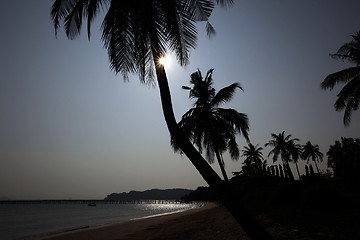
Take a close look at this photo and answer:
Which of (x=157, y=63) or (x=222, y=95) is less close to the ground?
(x=222, y=95)

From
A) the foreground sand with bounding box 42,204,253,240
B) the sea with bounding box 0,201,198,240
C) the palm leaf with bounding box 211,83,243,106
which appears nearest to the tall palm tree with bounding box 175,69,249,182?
the palm leaf with bounding box 211,83,243,106

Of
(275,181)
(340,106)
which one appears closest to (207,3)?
(340,106)

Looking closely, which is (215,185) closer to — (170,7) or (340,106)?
(170,7)

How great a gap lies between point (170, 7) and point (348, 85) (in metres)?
14.3

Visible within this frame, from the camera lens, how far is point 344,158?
34.2 m

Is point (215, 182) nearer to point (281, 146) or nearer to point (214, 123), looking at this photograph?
point (214, 123)

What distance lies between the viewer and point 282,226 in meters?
8.60

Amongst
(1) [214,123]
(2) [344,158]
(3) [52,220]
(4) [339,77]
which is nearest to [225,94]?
(1) [214,123]

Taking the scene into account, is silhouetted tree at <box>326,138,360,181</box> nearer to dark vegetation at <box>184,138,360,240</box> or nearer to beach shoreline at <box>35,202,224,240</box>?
dark vegetation at <box>184,138,360,240</box>

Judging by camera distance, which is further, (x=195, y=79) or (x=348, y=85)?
(x=195, y=79)

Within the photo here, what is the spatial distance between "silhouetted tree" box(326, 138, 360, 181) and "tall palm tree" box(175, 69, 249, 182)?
2105cm

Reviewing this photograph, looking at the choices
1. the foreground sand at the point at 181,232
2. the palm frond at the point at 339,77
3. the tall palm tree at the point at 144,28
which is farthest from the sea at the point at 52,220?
the palm frond at the point at 339,77

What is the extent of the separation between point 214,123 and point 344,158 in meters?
27.2

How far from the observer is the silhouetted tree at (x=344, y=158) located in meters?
32.2
